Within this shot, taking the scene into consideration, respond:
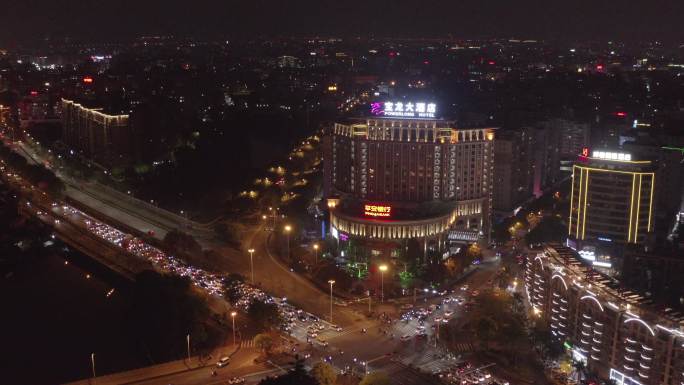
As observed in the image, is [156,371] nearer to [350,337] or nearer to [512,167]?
[350,337]

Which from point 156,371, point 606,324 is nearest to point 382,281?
point 606,324

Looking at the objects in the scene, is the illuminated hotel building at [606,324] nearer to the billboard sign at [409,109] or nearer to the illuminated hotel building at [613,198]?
the illuminated hotel building at [613,198]

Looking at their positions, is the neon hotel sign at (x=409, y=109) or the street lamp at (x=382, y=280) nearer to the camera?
the street lamp at (x=382, y=280)

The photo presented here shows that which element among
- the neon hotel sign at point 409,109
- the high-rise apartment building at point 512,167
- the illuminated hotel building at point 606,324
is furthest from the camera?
the high-rise apartment building at point 512,167

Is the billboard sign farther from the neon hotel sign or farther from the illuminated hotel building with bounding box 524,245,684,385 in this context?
the illuminated hotel building with bounding box 524,245,684,385

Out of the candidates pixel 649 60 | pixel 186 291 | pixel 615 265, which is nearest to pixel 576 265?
pixel 615 265

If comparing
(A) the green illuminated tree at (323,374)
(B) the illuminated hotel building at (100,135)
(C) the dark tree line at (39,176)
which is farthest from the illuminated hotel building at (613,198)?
(B) the illuminated hotel building at (100,135)

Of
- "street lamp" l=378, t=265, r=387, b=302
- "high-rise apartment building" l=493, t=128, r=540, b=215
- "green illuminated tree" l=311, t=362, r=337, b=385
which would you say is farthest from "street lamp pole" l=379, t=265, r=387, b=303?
"high-rise apartment building" l=493, t=128, r=540, b=215

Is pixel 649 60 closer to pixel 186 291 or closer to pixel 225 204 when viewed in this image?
pixel 225 204
